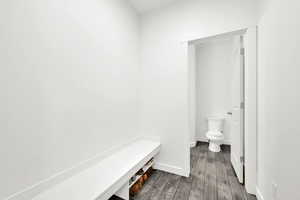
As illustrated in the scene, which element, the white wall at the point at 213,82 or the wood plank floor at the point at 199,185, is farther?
the white wall at the point at 213,82

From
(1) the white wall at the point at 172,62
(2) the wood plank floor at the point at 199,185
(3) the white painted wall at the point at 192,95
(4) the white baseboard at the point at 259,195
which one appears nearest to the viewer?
(4) the white baseboard at the point at 259,195

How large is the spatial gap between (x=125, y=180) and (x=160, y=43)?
6.83 feet

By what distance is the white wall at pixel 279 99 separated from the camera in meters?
0.93

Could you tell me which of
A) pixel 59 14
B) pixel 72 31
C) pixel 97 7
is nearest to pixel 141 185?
pixel 72 31

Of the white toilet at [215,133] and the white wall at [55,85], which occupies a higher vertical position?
the white wall at [55,85]

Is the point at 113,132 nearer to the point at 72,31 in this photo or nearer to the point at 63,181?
the point at 63,181

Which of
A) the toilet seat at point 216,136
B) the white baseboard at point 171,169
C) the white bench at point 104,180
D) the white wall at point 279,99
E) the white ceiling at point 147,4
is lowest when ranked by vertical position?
the white baseboard at point 171,169

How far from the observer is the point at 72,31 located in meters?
1.40

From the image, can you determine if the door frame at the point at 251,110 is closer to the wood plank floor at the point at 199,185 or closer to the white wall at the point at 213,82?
the wood plank floor at the point at 199,185

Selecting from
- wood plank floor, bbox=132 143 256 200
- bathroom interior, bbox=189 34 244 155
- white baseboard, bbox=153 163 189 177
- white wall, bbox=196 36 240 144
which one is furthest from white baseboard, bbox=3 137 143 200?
white wall, bbox=196 36 240 144

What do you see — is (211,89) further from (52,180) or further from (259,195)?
(52,180)

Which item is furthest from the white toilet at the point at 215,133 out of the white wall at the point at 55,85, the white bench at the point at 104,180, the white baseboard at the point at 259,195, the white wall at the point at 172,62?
the white wall at the point at 55,85

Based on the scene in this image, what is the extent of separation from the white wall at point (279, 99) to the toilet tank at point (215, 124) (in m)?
1.87

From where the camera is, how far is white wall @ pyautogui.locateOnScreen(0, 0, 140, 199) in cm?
98
